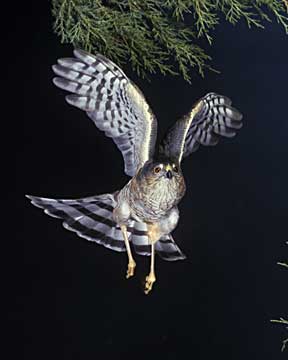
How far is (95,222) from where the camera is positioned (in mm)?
1226

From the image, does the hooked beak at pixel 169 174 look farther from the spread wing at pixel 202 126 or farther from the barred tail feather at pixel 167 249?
the barred tail feather at pixel 167 249

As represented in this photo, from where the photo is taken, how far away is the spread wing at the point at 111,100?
3.33 ft

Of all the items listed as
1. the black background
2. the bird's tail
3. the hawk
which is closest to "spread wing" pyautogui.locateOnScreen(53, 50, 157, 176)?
the hawk

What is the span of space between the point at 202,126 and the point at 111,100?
0.18 metres

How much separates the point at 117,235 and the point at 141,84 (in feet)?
1.63

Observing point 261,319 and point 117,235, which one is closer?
point 117,235

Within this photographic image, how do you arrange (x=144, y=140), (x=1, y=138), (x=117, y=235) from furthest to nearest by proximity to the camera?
1. (x=1, y=138)
2. (x=117, y=235)
3. (x=144, y=140)

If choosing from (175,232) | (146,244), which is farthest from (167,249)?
(175,232)

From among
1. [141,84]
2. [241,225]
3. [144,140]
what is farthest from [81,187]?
[144,140]

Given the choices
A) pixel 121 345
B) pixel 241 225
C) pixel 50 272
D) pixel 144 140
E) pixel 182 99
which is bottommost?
pixel 121 345

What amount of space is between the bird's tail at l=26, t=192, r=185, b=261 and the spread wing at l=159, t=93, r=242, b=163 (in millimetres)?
144

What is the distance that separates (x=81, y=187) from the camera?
5.35 ft

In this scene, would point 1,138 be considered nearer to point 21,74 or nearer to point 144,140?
point 21,74

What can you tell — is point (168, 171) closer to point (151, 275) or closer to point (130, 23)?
point (151, 275)
